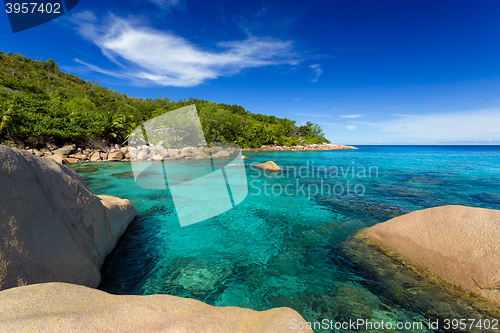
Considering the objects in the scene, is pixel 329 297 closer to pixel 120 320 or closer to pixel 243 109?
pixel 120 320

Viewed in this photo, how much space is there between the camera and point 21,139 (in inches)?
1121

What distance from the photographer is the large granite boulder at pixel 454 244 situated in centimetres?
Result: 418

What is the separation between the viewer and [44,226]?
344 cm

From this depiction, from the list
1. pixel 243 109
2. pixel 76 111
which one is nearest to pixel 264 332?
pixel 76 111

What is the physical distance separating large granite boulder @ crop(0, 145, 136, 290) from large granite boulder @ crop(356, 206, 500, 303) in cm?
807

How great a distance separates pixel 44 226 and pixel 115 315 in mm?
2544

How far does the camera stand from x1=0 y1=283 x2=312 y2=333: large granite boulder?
75.5 inches

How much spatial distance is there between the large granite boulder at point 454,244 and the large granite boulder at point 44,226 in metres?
8.07

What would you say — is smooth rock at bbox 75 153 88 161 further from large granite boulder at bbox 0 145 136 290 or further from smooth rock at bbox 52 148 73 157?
Answer: large granite boulder at bbox 0 145 136 290

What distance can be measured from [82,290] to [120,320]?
41.4 inches

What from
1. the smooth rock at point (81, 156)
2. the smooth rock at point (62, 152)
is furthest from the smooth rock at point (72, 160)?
the smooth rock at point (62, 152)

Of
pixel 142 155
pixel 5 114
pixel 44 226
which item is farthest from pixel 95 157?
pixel 44 226

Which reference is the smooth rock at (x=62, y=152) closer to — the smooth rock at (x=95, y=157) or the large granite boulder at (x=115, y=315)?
the smooth rock at (x=95, y=157)

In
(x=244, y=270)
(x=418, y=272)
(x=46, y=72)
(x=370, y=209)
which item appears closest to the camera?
(x=418, y=272)
